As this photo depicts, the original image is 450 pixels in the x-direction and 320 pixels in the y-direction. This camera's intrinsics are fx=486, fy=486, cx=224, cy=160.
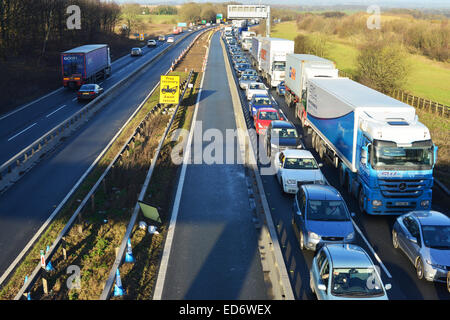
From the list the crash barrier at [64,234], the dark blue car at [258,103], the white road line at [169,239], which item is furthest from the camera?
the dark blue car at [258,103]

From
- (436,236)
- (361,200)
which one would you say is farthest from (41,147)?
(436,236)

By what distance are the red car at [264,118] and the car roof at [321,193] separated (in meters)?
11.8

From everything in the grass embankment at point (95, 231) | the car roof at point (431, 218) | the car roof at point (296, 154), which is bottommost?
the grass embankment at point (95, 231)

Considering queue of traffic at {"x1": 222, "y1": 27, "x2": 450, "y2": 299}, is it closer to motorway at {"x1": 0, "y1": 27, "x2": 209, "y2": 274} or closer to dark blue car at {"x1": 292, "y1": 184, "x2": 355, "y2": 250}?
dark blue car at {"x1": 292, "y1": 184, "x2": 355, "y2": 250}

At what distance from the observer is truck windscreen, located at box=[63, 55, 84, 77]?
146 feet

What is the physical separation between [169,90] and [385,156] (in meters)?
21.2

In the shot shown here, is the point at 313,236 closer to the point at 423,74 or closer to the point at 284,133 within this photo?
the point at 284,133

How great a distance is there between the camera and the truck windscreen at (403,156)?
1608 cm

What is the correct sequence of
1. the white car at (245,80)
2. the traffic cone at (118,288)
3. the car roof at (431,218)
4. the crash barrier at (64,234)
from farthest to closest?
the white car at (245,80)
the car roof at (431,218)
the crash barrier at (64,234)
the traffic cone at (118,288)

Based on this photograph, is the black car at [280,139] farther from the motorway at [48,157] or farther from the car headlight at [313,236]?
the car headlight at [313,236]

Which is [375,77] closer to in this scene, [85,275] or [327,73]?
[327,73]

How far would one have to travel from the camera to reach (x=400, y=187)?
1617 cm

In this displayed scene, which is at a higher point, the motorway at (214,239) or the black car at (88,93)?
the black car at (88,93)

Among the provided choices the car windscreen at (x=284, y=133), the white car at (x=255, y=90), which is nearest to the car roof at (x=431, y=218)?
the car windscreen at (x=284, y=133)
